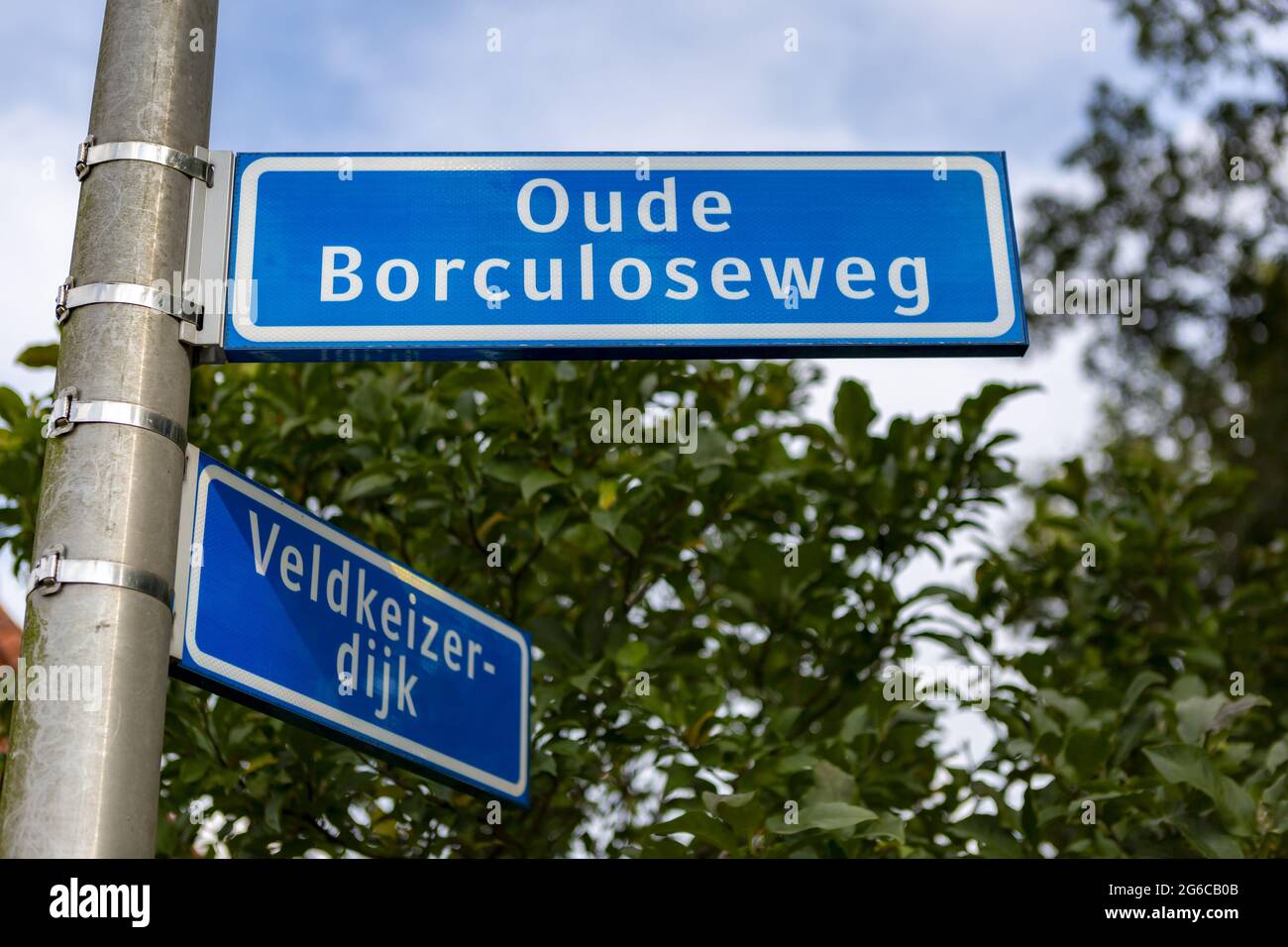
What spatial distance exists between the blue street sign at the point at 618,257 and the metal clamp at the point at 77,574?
46 cm

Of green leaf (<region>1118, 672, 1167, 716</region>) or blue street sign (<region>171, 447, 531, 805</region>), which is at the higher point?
green leaf (<region>1118, 672, 1167, 716</region>)

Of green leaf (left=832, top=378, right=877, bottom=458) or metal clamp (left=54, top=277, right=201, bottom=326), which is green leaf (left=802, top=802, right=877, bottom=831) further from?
metal clamp (left=54, top=277, right=201, bottom=326)

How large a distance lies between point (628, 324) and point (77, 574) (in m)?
1.02

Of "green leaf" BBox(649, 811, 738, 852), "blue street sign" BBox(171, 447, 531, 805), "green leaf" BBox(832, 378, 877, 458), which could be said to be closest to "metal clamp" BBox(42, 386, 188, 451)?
"blue street sign" BBox(171, 447, 531, 805)

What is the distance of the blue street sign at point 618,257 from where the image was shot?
2.41 metres

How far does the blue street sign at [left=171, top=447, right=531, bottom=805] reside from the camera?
2195mm

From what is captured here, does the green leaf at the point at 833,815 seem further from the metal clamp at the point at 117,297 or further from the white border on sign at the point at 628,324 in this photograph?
the metal clamp at the point at 117,297

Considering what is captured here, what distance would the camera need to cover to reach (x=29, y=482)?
4273mm

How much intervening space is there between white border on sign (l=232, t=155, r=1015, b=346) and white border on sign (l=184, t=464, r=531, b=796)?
0.97 ft

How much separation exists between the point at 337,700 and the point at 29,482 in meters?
2.34

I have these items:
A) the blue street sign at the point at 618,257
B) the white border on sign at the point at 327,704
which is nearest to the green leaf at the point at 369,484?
the white border on sign at the point at 327,704

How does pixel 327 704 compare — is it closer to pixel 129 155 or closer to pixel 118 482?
pixel 118 482

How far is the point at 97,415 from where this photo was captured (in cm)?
207
